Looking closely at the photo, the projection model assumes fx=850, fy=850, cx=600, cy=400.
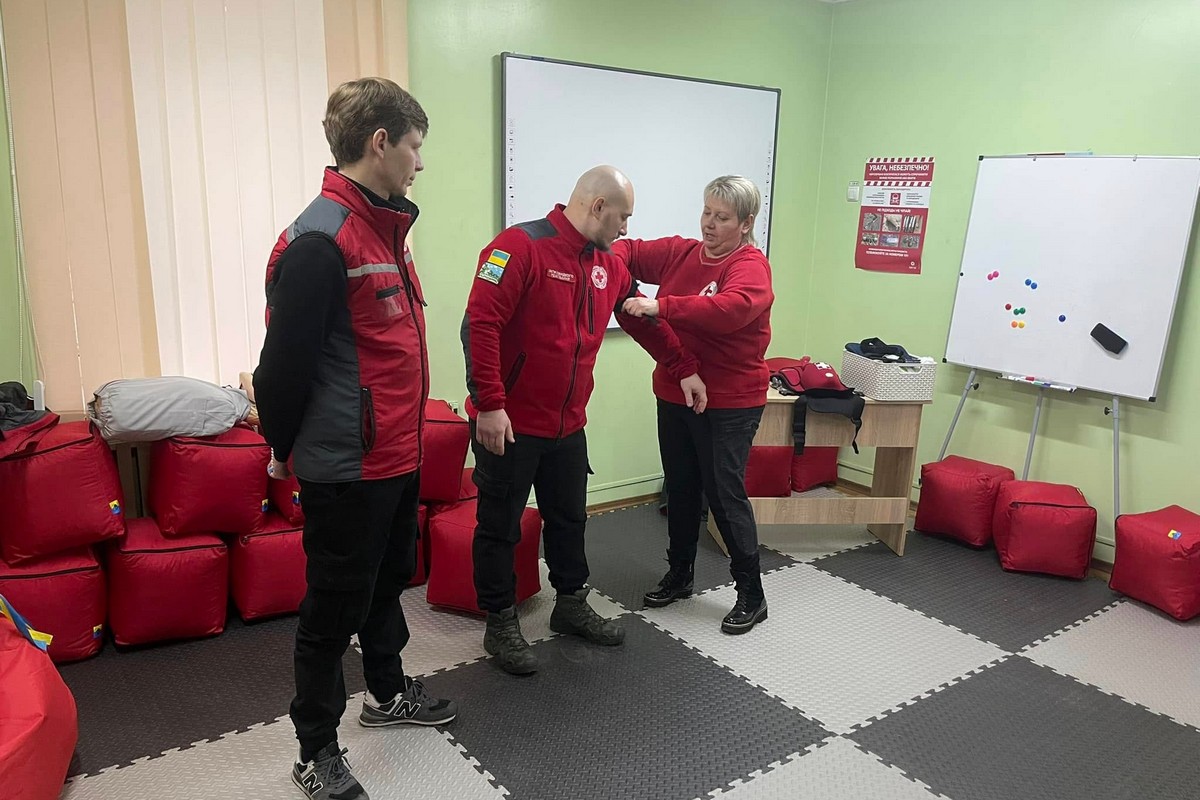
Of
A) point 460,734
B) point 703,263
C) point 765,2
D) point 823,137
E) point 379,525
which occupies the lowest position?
point 460,734

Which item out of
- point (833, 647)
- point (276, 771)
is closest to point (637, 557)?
point (833, 647)

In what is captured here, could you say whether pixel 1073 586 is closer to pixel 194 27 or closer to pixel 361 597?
pixel 361 597

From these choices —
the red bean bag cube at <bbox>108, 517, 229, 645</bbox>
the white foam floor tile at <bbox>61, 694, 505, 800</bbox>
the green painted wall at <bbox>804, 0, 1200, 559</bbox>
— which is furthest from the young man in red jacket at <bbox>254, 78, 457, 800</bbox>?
the green painted wall at <bbox>804, 0, 1200, 559</bbox>

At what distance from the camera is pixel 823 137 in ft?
14.8

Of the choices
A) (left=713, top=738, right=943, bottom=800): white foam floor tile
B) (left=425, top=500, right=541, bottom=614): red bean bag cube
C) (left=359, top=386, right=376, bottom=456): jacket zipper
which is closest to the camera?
(left=359, top=386, right=376, bottom=456): jacket zipper

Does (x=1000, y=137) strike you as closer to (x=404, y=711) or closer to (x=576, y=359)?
(x=576, y=359)

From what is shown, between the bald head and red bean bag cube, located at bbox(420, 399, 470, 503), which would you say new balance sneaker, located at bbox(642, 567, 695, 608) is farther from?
the bald head

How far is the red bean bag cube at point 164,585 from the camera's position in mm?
2551

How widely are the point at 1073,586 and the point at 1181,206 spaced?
4.93ft

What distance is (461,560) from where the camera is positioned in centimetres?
285

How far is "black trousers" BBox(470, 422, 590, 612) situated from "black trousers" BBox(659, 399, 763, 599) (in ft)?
1.25

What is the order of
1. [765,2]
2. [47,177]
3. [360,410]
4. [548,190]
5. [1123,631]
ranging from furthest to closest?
[765,2] → [548,190] → [1123,631] → [47,177] → [360,410]

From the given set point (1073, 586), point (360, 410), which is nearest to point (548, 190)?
point (360, 410)

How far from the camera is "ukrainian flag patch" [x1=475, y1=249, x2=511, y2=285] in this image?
7.42 ft
